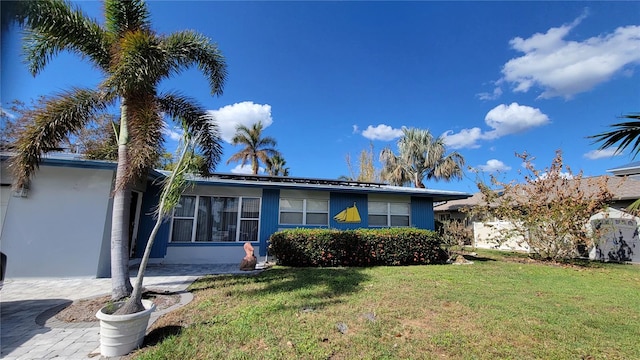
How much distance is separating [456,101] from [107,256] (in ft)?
59.1

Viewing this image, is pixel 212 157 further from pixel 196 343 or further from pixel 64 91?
pixel 196 343

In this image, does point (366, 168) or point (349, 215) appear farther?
point (366, 168)

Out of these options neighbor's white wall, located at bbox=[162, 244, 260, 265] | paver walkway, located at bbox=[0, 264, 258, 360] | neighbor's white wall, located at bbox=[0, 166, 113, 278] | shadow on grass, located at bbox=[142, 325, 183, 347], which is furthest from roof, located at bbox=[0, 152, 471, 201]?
shadow on grass, located at bbox=[142, 325, 183, 347]

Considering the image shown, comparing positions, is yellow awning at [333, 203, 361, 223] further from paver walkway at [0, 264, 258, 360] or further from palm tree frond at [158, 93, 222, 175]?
palm tree frond at [158, 93, 222, 175]

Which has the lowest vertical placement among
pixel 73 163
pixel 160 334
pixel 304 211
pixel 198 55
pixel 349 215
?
pixel 160 334

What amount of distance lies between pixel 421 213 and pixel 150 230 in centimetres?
1116

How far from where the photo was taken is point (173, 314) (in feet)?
14.2

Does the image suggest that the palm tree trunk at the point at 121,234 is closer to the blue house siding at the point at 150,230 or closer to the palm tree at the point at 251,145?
the blue house siding at the point at 150,230

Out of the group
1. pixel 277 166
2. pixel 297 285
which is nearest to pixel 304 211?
pixel 297 285

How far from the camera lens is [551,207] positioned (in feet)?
35.2

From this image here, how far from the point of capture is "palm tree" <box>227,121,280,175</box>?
23188mm

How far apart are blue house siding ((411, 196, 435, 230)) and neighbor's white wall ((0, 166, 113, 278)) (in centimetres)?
1122

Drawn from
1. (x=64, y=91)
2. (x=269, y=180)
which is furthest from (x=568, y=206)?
(x=64, y=91)

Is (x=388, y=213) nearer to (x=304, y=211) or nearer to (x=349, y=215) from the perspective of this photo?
(x=349, y=215)
